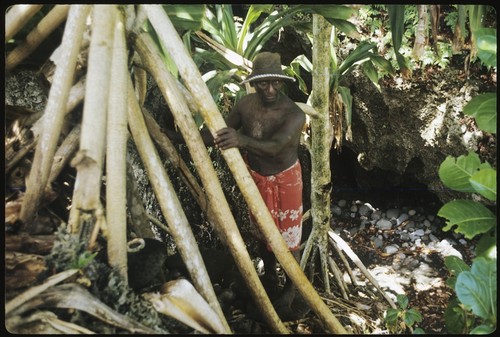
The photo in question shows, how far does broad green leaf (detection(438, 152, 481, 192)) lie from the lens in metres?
1.57

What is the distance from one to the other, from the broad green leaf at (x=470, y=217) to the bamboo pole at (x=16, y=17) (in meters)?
1.52

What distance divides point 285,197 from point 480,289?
91cm

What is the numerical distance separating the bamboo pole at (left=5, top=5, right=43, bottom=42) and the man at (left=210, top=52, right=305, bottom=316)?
0.74 metres

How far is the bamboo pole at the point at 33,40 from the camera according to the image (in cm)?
159

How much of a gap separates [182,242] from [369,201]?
3620 millimetres

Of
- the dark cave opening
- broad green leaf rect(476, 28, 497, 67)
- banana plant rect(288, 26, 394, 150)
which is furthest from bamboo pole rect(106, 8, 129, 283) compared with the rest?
the dark cave opening

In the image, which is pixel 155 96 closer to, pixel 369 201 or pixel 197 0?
pixel 197 0

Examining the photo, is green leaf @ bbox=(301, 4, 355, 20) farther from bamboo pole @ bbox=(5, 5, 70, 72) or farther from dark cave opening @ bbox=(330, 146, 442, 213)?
dark cave opening @ bbox=(330, 146, 442, 213)

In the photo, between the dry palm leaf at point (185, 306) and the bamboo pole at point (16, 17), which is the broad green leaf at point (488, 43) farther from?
the bamboo pole at point (16, 17)

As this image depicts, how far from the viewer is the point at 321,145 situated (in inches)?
105

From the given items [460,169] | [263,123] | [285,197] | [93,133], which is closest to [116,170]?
[93,133]

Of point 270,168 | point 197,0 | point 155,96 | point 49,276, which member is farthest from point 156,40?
point 155,96

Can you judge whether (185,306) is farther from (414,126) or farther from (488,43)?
(414,126)

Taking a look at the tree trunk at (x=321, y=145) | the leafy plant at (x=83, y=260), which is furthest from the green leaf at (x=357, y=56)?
the leafy plant at (x=83, y=260)
